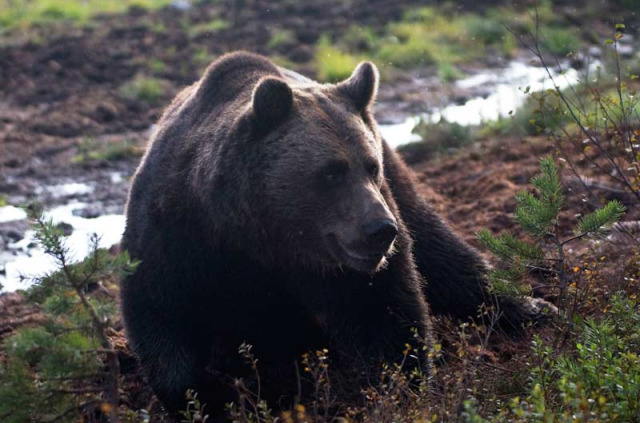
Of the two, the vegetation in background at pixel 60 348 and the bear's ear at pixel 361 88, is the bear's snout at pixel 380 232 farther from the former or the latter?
the vegetation in background at pixel 60 348

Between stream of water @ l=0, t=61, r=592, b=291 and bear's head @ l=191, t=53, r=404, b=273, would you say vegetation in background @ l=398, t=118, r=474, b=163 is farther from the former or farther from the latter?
bear's head @ l=191, t=53, r=404, b=273

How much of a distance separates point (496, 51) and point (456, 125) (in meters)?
6.61

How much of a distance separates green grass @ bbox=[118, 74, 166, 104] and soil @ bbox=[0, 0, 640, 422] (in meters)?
0.11

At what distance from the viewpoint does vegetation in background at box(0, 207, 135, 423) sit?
326cm

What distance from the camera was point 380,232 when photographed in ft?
13.5

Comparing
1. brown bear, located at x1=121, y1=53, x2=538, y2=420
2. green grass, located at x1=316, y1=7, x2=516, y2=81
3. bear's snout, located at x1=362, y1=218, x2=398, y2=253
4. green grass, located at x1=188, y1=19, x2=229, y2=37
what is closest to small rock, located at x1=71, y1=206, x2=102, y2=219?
brown bear, located at x1=121, y1=53, x2=538, y2=420

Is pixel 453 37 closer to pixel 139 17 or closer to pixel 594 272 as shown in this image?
pixel 139 17

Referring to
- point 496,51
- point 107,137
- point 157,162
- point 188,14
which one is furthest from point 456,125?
point 188,14

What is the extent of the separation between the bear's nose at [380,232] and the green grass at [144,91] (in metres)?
8.76

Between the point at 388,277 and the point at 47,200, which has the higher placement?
the point at 388,277

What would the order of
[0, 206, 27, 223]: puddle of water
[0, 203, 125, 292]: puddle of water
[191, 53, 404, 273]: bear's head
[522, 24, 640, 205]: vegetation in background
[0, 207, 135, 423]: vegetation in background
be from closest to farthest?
1. [0, 207, 135, 423]: vegetation in background
2. [191, 53, 404, 273]: bear's head
3. [522, 24, 640, 205]: vegetation in background
4. [0, 203, 125, 292]: puddle of water
5. [0, 206, 27, 223]: puddle of water

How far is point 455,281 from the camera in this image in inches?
222

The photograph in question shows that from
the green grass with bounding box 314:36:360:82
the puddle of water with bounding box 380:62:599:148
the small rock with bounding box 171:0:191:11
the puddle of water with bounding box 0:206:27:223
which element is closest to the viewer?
the puddle of water with bounding box 0:206:27:223

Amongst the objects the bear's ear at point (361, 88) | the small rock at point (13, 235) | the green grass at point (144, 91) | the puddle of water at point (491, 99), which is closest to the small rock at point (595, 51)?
the puddle of water at point (491, 99)
